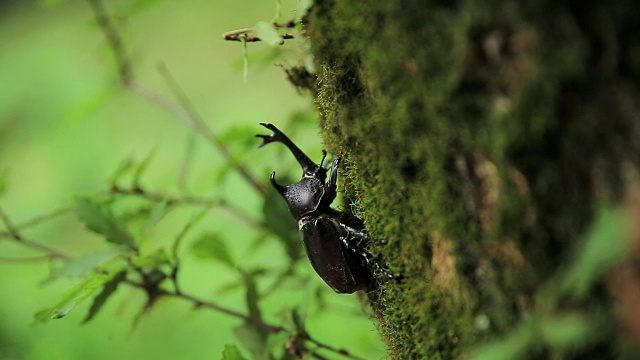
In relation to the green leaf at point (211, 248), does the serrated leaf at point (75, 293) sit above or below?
below

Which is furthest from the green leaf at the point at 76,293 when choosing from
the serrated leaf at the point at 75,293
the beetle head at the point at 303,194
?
the beetle head at the point at 303,194

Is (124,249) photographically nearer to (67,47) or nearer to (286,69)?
(286,69)

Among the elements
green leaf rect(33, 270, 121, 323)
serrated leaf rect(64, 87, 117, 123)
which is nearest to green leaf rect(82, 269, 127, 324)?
green leaf rect(33, 270, 121, 323)

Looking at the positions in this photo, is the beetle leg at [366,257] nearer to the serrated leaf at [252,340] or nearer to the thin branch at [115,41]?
the serrated leaf at [252,340]

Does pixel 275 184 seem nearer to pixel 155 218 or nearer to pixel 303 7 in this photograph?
pixel 155 218

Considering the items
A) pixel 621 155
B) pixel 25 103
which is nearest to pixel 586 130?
pixel 621 155

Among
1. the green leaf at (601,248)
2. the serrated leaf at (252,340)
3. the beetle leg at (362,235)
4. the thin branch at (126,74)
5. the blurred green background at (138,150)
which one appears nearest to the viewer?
the green leaf at (601,248)

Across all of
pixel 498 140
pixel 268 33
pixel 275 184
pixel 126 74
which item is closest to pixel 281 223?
pixel 275 184
